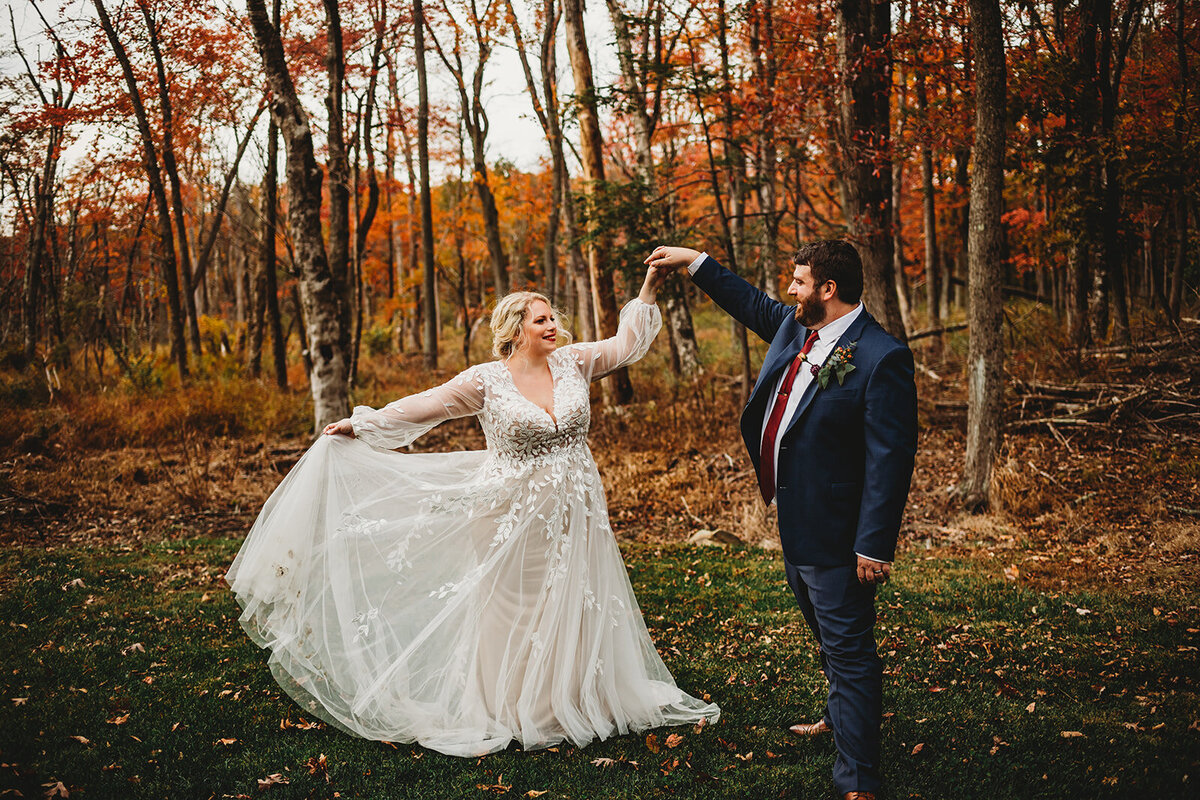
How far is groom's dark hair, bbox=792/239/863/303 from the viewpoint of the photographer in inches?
138

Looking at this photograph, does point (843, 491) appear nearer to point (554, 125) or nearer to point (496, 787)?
point (496, 787)

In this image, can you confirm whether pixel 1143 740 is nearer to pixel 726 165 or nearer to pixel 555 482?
pixel 555 482

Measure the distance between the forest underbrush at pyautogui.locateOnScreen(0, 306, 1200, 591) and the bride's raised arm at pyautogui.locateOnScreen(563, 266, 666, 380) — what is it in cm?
414

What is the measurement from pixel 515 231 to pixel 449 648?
118 ft

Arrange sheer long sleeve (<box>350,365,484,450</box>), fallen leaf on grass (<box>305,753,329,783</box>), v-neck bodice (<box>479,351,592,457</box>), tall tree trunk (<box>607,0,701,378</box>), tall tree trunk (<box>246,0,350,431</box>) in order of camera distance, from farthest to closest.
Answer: tall tree trunk (<box>607,0,701,378</box>)
tall tree trunk (<box>246,0,350,431</box>)
sheer long sleeve (<box>350,365,484,450</box>)
v-neck bodice (<box>479,351,592,457</box>)
fallen leaf on grass (<box>305,753,329,783</box>)

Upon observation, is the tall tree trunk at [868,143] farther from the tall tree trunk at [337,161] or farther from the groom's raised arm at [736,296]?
the tall tree trunk at [337,161]

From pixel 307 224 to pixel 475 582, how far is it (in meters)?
5.96

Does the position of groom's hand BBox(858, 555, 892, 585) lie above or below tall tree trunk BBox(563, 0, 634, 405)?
below

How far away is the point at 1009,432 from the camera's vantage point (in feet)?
32.9

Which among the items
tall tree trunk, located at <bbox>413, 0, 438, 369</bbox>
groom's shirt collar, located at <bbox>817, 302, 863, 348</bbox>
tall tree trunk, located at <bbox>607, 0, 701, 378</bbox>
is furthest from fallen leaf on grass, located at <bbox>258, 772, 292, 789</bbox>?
tall tree trunk, located at <bbox>413, 0, 438, 369</bbox>

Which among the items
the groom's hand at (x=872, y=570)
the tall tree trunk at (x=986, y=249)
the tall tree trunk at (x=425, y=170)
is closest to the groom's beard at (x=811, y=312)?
the groom's hand at (x=872, y=570)

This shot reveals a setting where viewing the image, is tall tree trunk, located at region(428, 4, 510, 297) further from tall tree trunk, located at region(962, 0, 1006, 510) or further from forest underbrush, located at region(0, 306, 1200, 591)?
tall tree trunk, located at region(962, 0, 1006, 510)

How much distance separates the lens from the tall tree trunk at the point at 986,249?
759 centimetres

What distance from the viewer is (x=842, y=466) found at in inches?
135
